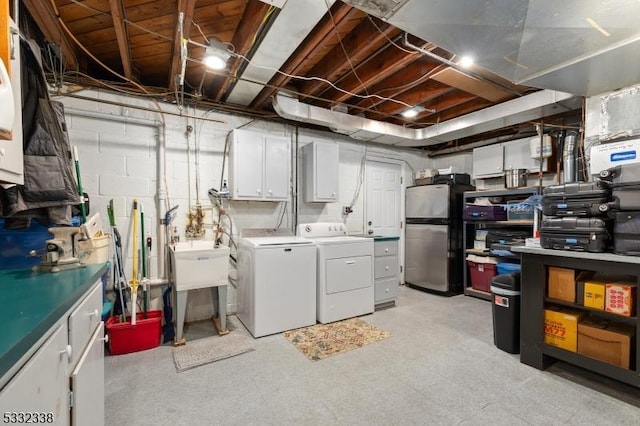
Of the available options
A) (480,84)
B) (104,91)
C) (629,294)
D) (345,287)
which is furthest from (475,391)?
(104,91)

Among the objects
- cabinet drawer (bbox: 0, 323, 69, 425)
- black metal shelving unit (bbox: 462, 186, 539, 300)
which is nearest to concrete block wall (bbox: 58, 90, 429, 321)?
cabinet drawer (bbox: 0, 323, 69, 425)

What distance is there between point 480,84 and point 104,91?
3781mm

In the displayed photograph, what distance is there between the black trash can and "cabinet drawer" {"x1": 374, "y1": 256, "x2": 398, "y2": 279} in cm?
134

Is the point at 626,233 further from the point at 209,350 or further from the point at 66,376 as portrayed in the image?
the point at 209,350

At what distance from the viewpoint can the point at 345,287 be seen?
325cm

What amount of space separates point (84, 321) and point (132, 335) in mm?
1661

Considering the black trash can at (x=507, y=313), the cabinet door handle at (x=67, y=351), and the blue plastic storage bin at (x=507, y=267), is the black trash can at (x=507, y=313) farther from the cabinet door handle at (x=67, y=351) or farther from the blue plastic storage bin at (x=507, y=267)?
the cabinet door handle at (x=67, y=351)

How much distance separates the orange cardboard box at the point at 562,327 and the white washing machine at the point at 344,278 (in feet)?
5.51

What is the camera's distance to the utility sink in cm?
260

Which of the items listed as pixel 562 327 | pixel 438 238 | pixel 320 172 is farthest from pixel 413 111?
pixel 562 327

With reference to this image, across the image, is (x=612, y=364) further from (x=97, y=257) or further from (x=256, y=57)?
(x=97, y=257)

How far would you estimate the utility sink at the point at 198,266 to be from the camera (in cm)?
260

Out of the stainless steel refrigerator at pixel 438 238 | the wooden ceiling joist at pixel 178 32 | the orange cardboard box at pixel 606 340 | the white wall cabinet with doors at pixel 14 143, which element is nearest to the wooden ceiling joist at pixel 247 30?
the wooden ceiling joist at pixel 178 32

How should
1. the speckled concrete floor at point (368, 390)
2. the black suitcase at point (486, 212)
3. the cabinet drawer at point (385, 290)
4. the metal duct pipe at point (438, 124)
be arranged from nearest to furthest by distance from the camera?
1. the speckled concrete floor at point (368, 390)
2. the metal duct pipe at point (438, 124)
3. the cabinet drawer at point (385, 290)
4. the black suitcase at point (486, 212)
